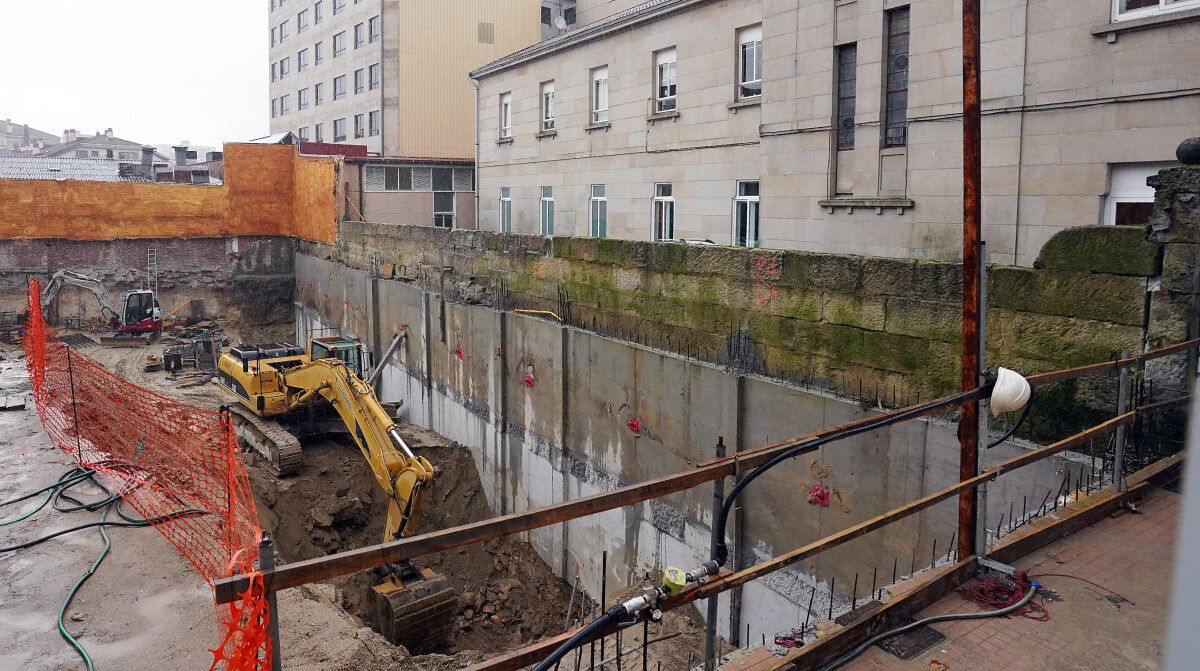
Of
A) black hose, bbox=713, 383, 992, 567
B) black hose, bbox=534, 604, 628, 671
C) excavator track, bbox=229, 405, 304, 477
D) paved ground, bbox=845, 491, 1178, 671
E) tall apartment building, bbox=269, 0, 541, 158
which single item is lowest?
excavator track, bbox=229, 405, 304, 477

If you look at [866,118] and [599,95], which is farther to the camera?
[599,95]

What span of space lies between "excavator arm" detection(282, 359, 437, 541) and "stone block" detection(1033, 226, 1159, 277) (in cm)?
812

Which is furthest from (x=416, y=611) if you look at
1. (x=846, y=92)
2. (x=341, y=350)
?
(x=846, y=92)

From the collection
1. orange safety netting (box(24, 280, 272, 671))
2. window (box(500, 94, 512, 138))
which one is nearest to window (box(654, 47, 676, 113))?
window (box(500, 94, 512, 138))

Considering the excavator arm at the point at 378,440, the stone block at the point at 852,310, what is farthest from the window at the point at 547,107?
the stone block at the point at 852,310

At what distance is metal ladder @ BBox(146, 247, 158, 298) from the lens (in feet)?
105

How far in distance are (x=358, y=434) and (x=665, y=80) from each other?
10.4 m

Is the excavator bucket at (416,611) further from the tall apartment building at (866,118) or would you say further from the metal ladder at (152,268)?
the metal ladder at (152,268)

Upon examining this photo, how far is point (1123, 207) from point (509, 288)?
1077cm

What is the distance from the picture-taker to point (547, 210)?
2384cm

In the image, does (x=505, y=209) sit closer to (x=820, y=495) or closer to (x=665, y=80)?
(x=665, y=80)

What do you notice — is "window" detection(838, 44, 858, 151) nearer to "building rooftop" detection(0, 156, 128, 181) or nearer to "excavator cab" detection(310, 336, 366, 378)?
"excavator cab" detection(310, 336, 366, 378)

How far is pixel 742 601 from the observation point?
10.2m

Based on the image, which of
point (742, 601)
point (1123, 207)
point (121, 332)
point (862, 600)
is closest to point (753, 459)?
point (862, 600)
